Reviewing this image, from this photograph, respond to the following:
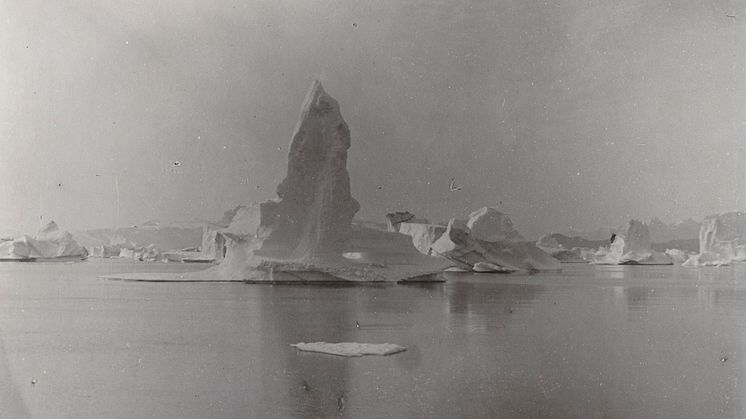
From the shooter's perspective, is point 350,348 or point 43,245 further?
point 43,245

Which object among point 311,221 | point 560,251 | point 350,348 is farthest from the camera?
point 560,251

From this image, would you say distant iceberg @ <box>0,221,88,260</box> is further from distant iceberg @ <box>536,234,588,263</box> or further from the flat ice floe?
the flat ice floe

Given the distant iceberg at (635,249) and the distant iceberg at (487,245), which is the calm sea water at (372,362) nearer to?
the distant iceberg at (487,245)

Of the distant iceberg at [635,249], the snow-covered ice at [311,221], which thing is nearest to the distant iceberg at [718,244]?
the distant iceberg at [635,249]

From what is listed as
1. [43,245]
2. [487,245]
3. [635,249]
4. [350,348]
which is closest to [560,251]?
[635,249]

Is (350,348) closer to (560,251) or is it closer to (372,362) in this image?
(372,362)
